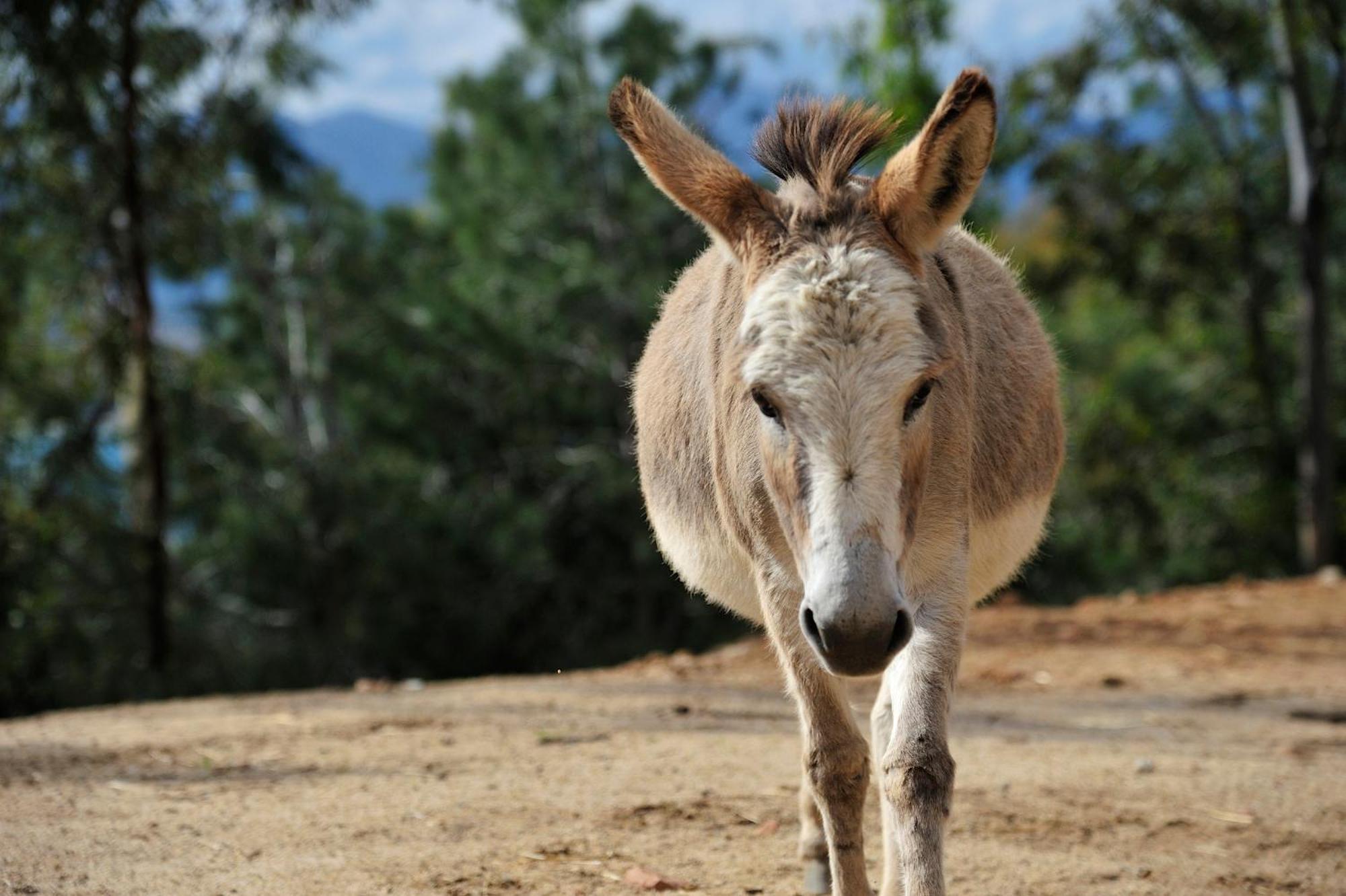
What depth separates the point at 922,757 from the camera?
3852 mm

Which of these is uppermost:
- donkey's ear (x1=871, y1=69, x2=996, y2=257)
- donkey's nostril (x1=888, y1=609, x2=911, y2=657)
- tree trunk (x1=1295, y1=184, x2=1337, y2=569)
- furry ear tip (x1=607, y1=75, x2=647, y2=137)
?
tree trunk (x1=1295, y1=184, x2=1337, y2=569)

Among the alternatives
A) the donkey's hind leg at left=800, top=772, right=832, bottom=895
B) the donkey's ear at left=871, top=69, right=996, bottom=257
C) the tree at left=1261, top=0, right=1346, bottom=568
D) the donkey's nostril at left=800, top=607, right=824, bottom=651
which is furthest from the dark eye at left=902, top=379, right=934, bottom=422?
the tree at left=1261, top=0, right=1346, bottom=568

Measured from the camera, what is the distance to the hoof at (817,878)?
16.1ft

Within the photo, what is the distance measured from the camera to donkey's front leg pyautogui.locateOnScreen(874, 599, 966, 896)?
3803 millimetres

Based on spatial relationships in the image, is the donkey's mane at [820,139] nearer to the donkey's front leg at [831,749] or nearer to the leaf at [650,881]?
the donkey's front leg at [831,749]

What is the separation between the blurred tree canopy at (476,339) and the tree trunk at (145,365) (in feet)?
0.16

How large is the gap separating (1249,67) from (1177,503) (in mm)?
7215

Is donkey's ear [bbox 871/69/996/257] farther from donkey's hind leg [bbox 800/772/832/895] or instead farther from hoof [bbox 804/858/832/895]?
hoof [bbox 804/858/832/895]

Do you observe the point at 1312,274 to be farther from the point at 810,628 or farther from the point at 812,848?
the point at 810,628

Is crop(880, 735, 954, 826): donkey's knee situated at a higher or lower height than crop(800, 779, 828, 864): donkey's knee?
higher

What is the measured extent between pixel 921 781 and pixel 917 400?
3.76 ft

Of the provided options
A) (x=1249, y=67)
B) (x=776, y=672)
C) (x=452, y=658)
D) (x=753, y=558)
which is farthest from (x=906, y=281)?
(x=452, y=658)

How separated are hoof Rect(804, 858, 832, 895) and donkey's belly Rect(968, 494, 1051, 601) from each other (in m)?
1.19

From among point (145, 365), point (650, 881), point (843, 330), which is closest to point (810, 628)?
point (843, 330)
